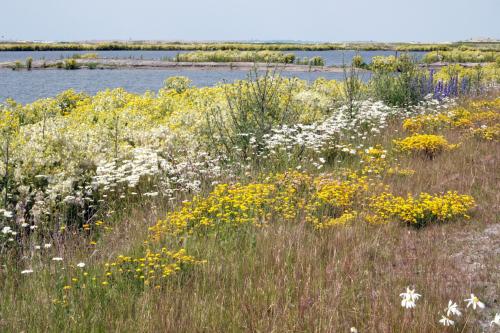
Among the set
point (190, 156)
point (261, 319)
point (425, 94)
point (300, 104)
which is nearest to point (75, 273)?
point (261, 319)

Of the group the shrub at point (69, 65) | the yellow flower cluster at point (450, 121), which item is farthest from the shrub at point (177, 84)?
the shrub at point (69, 65)

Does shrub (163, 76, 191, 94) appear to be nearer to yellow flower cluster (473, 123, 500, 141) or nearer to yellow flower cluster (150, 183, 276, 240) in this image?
yellow flower cluster (473, 123, 500, 141)

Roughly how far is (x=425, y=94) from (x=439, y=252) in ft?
36.2

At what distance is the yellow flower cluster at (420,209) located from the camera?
532 cm

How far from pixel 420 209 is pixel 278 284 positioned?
230 cm

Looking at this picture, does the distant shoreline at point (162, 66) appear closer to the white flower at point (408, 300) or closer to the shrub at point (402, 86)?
the shrub at point (402, 86)

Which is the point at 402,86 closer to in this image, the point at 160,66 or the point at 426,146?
the point at 426,146

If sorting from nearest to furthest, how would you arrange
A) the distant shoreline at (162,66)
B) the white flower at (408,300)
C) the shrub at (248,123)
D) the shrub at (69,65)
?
the white flower at (408,300)
the shrub at (248,123)
the distant shoreline at (162,66)
the shrub at (69,65)

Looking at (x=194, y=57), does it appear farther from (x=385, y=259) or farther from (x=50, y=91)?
(x=385, y=259)

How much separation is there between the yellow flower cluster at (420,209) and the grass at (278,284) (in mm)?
129

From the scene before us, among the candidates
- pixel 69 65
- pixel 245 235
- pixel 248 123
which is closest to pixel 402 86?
pixel 248 123

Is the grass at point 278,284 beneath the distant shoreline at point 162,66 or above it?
beneath

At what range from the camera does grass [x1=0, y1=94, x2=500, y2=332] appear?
3.28 m

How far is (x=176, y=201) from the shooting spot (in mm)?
6496
